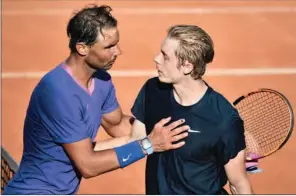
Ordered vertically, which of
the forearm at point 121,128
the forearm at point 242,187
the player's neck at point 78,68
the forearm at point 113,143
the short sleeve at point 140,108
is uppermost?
the player's neck at point 78,68

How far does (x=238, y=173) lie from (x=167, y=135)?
0.48m

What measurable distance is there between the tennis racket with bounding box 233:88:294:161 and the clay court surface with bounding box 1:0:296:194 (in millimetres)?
1816

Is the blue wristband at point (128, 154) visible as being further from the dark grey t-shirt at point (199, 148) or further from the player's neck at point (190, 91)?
the player's neck at point (190, 91)

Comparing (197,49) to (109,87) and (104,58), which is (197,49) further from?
(109,87)

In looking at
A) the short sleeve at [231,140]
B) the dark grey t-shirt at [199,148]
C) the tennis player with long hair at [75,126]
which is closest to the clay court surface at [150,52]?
the tennis player with long hair at [75,126]

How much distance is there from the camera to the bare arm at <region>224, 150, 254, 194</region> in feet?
13.3

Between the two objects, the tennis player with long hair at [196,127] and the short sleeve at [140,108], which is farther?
the short sleeve at [140,108]

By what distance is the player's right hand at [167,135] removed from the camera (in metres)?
4.11

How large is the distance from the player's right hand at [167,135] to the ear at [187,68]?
29 centimetres

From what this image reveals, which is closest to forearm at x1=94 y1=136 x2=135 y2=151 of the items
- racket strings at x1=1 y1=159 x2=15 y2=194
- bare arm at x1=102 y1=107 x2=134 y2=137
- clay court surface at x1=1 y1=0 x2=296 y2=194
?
bare arm at x1=102 y1=107 x2=134 y2=137

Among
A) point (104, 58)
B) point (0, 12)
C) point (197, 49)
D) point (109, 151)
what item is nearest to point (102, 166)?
point (109, 151)

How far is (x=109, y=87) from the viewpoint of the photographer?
4812mm

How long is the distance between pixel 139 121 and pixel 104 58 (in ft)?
1.62

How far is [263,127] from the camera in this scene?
5398mm
